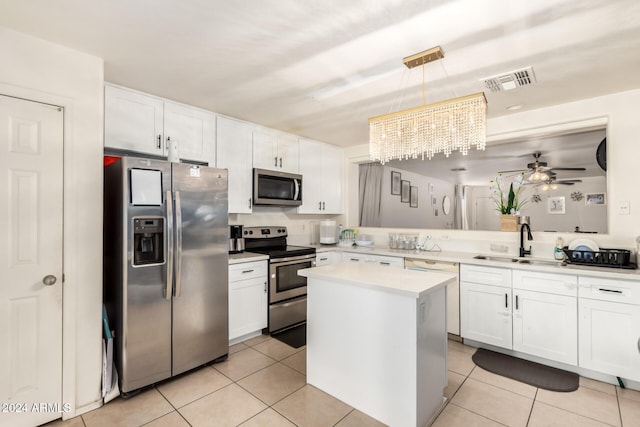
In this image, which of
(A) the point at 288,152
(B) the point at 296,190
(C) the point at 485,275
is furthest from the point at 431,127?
(A) the point at 288,152

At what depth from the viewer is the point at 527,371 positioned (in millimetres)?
2623

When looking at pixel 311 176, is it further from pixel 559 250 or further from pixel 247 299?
pixel 559 250

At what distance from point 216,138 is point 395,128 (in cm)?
202

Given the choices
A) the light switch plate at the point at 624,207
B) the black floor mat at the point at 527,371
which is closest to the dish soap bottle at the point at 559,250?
the light switch plate at the point at 624,207

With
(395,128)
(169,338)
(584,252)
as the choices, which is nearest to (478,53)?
(395,128)

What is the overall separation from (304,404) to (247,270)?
1.44 meters

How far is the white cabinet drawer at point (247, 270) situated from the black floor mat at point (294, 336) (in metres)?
0.69

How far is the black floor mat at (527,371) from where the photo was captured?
95.3 inches

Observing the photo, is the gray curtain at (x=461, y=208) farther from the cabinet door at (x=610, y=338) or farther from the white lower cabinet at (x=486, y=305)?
the cabinet door at (x=610, y=338)

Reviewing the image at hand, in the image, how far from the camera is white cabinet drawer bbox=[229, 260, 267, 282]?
3.07 metres

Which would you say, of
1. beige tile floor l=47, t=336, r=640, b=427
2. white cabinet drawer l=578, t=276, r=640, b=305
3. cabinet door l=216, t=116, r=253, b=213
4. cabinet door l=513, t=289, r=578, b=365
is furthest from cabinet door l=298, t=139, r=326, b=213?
white cabinet drawer l=578, t=276, r=640, b=305

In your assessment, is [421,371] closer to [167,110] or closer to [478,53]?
[478,53]

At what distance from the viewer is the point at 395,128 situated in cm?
217

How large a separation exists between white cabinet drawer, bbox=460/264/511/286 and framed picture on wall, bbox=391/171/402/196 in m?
2.09
